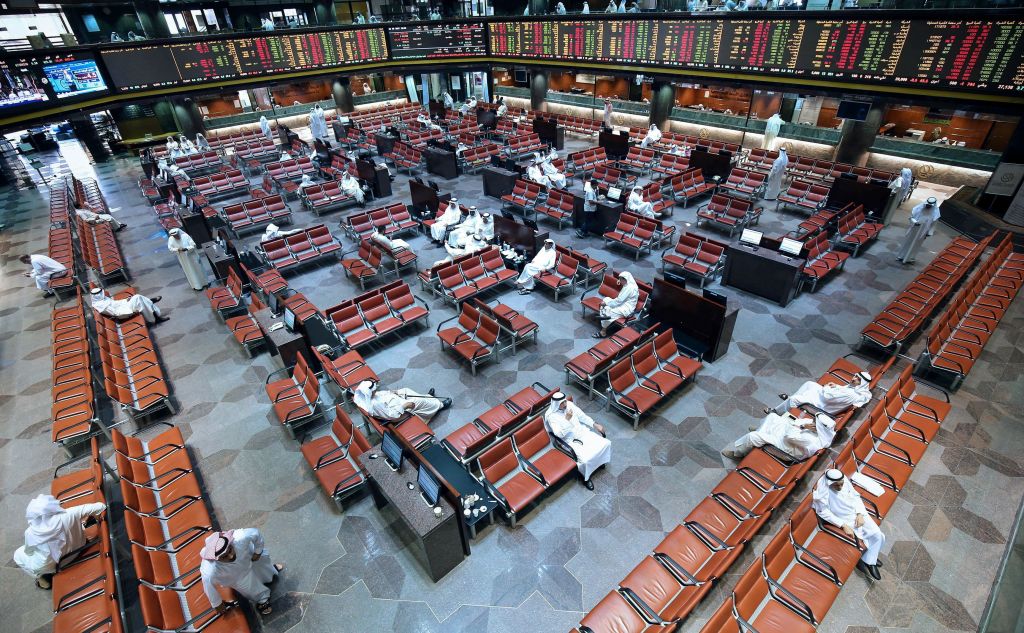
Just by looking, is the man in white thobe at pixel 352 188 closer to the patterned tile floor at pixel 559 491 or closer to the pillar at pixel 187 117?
the patterned tile floor at pixel 559 491

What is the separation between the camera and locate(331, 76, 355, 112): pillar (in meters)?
28.5

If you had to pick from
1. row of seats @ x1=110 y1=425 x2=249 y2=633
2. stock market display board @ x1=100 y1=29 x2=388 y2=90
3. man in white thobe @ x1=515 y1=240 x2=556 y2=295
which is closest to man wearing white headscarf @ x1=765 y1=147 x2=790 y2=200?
man in white thobe @ x1=515 y1=240 x2=556 y2=295

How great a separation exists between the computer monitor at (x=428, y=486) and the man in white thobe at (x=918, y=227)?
43.2ft

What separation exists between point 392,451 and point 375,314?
193 inches

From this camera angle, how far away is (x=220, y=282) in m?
12.2

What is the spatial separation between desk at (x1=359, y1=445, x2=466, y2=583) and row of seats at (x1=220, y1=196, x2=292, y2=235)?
12339 millimetres

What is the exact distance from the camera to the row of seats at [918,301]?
865 cm

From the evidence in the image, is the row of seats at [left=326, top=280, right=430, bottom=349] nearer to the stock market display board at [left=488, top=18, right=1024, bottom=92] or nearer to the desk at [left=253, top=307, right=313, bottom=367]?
the desk at [left=253, top=307, right=313, bottom=367]

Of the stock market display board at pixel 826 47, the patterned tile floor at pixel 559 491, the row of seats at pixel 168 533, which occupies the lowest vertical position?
the patterned tile floor at pixel 559 491

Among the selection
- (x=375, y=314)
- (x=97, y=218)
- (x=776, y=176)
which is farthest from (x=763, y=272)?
(x=97, y=218)

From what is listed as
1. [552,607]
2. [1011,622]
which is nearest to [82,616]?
[552,607]

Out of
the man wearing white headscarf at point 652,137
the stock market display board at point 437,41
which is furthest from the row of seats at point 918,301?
the stock market display board at point 437,41

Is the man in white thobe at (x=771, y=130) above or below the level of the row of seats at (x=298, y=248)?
above

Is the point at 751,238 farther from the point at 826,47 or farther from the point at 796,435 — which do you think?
the point at 826,47
